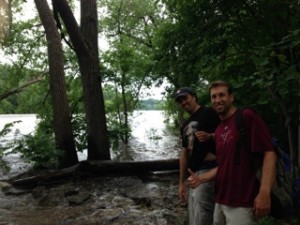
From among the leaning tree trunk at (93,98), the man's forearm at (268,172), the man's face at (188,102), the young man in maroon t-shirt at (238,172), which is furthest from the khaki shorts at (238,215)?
the leaning tree trunk at (93,98)

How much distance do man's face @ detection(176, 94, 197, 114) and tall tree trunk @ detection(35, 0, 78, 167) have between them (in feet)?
25.8

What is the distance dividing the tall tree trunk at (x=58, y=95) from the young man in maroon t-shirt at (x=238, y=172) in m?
8.79

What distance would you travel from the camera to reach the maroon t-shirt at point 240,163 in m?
2.66

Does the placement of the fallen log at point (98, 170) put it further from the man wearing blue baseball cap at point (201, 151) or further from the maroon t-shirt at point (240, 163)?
the maroon t-shirt at point (240, 163)

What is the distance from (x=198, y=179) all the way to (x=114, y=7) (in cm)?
1999

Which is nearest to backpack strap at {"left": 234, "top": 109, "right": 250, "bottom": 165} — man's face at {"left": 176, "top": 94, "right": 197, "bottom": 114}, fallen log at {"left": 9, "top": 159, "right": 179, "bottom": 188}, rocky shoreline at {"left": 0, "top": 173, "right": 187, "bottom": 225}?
man's face at {"left": 176, "top": 94, "right": 197, "bottom": 114}

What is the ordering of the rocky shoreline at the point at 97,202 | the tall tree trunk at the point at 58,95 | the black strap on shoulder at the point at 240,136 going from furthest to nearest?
the tall tree trunk at the point at 58,95
the rocky shoreline at the point at 97,202
the black strap on shoulder at the point at 240,136

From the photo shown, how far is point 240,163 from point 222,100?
0.54 meters

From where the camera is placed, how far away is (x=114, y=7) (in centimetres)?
2161

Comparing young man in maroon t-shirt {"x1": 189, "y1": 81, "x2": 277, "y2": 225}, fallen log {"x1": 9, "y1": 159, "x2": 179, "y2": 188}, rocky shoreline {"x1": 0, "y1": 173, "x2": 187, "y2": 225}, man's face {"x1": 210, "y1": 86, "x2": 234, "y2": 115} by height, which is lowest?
rocky shoreline {"x1": 0, "y1": 173, "x2": 187, "y2": 225}

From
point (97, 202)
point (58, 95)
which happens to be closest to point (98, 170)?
point (97, 202)

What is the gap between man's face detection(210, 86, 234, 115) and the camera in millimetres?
2967

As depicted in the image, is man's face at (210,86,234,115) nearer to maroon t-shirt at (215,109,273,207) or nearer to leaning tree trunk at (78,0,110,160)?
maroon t-shirt at (215,109,273,207)

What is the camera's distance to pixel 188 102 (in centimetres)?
395
